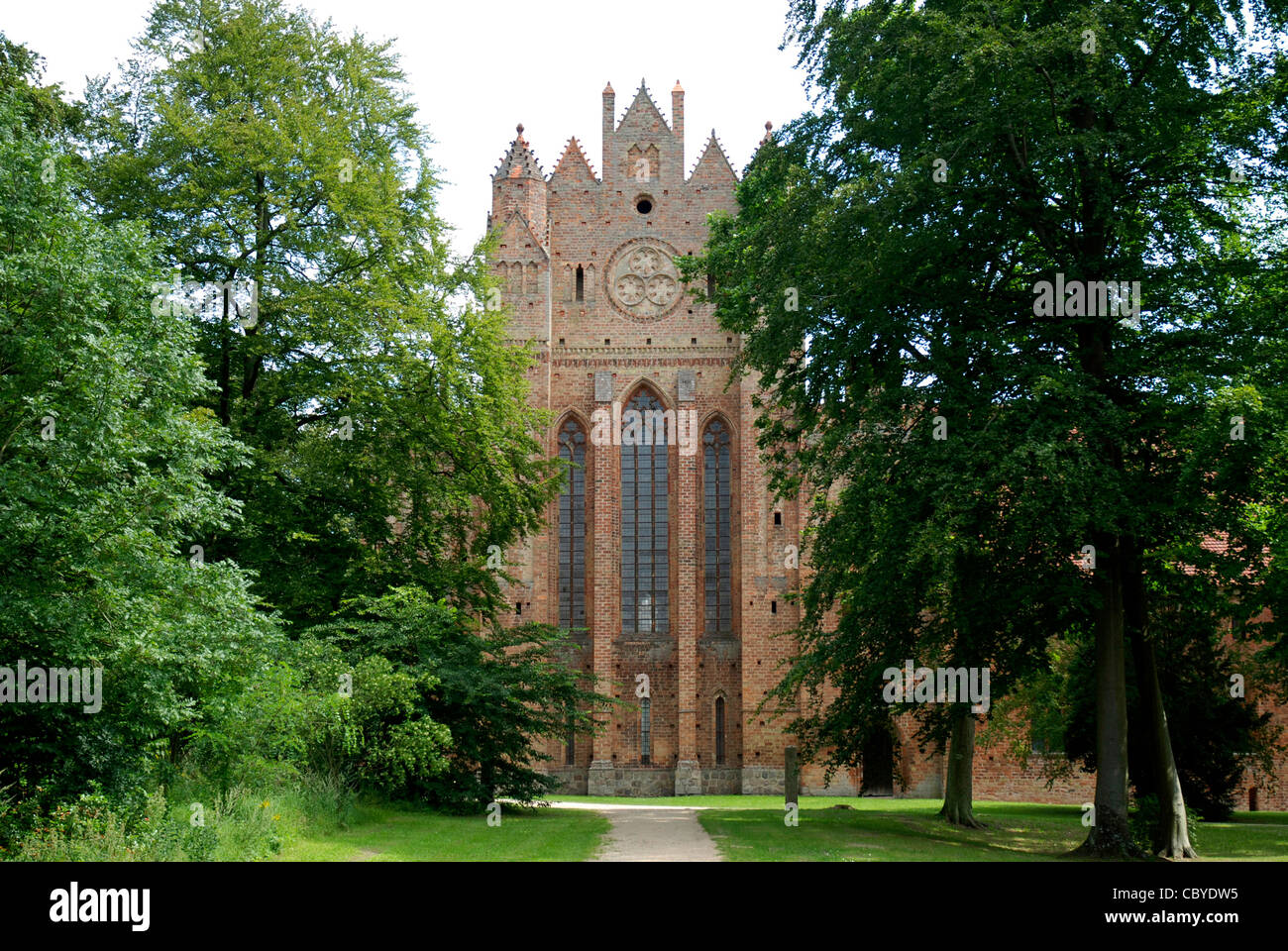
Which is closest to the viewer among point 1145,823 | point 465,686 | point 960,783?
point 1145,823

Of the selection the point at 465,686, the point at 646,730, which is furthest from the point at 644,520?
the point at 465,686

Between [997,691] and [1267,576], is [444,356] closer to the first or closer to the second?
[997,691]

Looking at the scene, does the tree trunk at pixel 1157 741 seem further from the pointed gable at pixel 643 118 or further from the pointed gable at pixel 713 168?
the pointed gable at pixel 643 118

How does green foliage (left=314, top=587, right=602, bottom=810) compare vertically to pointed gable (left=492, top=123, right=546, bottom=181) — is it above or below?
below

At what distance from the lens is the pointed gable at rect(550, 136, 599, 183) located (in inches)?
1508

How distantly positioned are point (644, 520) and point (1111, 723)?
2115 cm

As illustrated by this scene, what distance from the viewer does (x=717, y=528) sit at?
119 feet

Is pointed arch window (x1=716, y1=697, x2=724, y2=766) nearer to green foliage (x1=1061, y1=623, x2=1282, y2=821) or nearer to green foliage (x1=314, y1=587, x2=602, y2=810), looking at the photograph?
green foliage (x1=1061, y1=623, x2=1282, y2=821)

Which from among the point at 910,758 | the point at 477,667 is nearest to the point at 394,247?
the point at 477,667

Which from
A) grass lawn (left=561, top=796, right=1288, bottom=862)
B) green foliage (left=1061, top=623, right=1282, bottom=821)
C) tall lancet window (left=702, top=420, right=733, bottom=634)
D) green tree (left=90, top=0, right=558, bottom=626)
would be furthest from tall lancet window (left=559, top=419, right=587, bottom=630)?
green foliage (left=1061, top=623, right=1282, bottom=821)

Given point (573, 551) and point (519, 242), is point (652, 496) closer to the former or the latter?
point (573, 551)

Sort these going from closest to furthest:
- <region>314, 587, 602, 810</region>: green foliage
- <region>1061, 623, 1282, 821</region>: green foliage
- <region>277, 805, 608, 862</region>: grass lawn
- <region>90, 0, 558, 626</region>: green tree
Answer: <region>277, 805, 608, 862</region>: grass lawn < <region>314, 587, 602, 810</region>: green foliage < <region>90, 0, 558, 626</region>: green tree < <region>1061, 623, 1282, 821</region>: green foliage

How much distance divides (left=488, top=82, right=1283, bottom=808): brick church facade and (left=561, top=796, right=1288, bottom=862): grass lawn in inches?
215

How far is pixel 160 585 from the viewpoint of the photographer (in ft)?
46.7
